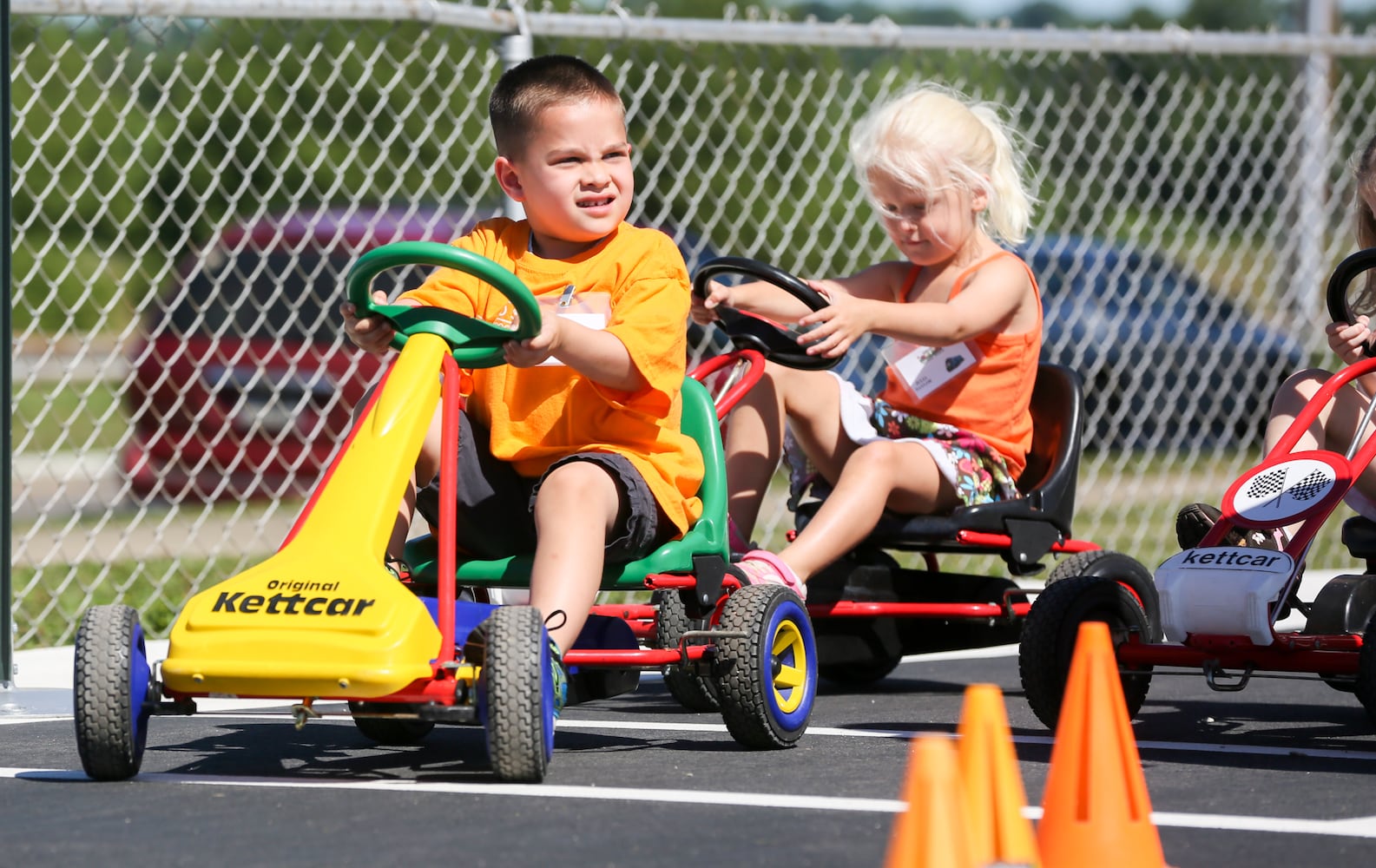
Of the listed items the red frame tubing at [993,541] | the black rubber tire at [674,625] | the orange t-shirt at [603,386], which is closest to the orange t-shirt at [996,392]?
the red frame tubing at [993,541]

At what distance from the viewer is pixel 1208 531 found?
4.38 metres

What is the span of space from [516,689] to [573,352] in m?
0.80

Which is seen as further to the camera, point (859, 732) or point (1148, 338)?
point (1148, 338)

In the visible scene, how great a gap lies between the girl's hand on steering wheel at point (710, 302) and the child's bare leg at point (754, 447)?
246 millimetres

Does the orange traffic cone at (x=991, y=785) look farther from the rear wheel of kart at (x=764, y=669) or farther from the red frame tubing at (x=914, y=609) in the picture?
the red frame tubing at (x=914, y=609)

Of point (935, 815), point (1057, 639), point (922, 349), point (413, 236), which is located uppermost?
point (413, 236)

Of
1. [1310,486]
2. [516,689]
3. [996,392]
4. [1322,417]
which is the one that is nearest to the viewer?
[516,689]

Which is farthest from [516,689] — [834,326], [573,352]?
[834,326]

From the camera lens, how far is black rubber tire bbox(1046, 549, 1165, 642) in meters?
4.66

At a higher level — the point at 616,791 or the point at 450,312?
the point at 450,312

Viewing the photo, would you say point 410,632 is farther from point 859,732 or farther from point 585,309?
point 859,732

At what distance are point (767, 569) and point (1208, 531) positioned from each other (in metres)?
0.99

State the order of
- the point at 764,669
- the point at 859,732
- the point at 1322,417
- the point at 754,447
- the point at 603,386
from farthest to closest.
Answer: the point at 754,447 → the point at 1322,417 → the point at 859,732 → the point at 603,386 → the point at 764,669

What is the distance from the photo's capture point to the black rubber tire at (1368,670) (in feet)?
12.2
